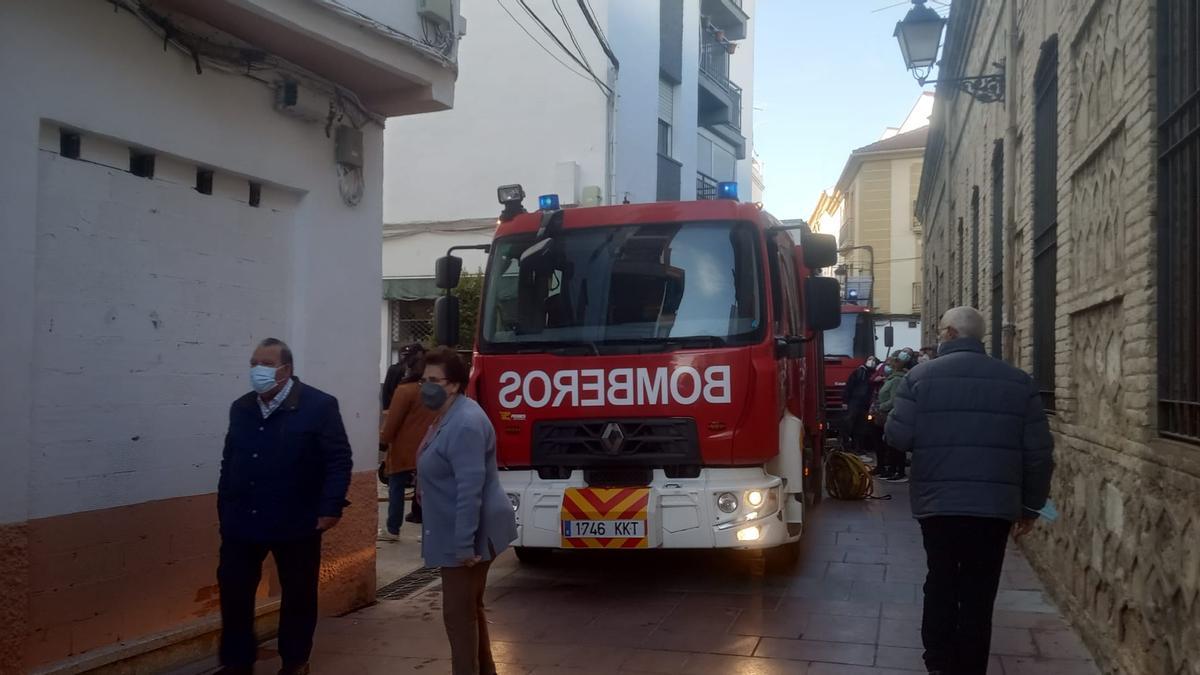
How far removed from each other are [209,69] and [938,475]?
14.4 ft

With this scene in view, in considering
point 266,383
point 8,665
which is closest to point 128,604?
point 8,665

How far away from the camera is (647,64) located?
2158 cm

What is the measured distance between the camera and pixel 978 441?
4840mm

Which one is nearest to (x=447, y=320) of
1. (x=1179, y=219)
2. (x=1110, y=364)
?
(x=1110, y=364)

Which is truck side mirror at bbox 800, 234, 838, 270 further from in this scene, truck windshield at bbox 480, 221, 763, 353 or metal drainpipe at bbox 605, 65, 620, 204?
metal drainpipe at bbox 605, 65, 620, 204

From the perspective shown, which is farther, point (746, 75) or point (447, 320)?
point (746, 75)

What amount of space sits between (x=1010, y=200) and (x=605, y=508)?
521 cm

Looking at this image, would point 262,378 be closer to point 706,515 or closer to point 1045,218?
point 706,515

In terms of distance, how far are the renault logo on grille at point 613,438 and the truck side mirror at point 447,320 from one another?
5.25ft

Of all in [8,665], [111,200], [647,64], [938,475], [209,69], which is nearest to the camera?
[8,665]

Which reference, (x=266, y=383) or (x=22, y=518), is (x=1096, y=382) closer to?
(x=266, y=383)

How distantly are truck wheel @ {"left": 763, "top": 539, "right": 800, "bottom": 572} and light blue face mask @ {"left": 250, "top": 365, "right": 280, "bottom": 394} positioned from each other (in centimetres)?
427

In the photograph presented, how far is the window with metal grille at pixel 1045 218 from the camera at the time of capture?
25.6 ft

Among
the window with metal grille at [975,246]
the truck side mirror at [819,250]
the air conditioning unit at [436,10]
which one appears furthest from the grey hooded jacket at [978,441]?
the window with metal grille at [975,246]
